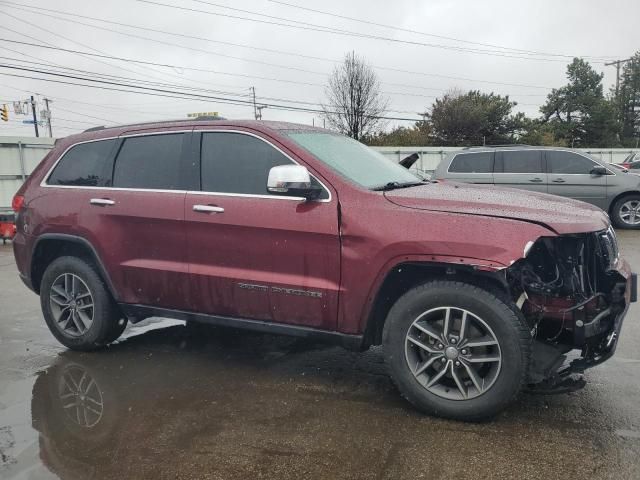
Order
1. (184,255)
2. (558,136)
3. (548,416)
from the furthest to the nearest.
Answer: (558,136) < (184,255) < (548,416)

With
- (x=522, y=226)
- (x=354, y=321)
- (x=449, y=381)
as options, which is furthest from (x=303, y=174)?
(x=449, y=381)

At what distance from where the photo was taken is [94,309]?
4.52 meters

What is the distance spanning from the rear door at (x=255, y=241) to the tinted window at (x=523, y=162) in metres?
9.04

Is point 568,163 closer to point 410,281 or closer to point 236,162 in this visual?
point 410,281

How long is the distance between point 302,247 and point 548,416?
1827 mm

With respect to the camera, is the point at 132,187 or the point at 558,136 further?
the point at 558,136

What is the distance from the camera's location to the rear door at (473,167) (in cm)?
1177


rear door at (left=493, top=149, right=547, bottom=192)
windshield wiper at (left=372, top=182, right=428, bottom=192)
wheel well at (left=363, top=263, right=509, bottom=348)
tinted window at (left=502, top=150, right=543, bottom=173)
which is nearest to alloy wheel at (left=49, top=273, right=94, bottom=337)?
Result: wheel well at (left=363, top=263, right=509, bottom=348)

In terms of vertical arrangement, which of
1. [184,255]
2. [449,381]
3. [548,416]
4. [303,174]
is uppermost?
[303,174]

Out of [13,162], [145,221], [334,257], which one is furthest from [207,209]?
[13,162]

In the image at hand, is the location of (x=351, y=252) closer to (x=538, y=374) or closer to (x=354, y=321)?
(x=354, y=321)

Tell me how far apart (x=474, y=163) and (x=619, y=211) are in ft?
10.5

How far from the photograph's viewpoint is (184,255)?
399 cm

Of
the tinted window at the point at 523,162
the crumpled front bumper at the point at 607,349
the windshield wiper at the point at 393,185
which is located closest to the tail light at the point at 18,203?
the windshield wiper at the point at 393,185
